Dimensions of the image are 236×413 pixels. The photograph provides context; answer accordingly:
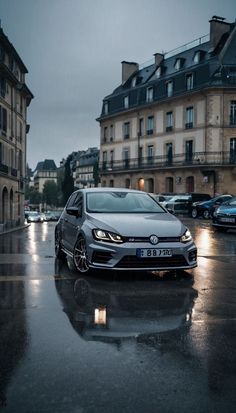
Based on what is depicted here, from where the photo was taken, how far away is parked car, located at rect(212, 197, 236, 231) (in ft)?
54.6

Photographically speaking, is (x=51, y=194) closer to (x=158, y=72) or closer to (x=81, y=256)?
(x=158, y=72)

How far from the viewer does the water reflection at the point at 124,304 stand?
4136mm

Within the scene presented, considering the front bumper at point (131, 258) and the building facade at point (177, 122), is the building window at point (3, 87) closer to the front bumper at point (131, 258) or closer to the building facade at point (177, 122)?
the building facade at point (177, 122)

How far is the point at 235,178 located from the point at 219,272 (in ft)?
123

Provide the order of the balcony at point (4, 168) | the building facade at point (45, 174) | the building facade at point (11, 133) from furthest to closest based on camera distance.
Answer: the building facade at point (45, 174) < the building facade at point (11, 133) < the balcony at point (4, 168)

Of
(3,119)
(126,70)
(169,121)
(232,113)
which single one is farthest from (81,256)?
(126,70)

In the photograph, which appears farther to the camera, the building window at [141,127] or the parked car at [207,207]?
the building window at [141,127]

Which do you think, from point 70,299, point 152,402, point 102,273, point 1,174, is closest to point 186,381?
point 152,402

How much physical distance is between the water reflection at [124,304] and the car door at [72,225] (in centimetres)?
86

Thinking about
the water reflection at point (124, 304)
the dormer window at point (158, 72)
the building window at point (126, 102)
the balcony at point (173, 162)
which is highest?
the dormer window at point (158, 72)

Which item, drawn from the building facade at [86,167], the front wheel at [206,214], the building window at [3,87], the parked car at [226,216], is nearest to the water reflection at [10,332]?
the parked car at [226,216]

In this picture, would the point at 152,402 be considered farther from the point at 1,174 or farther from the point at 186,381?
the point at 1,174

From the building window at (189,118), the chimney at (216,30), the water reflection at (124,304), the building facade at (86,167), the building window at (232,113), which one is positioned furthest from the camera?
the building facade at (86,167)

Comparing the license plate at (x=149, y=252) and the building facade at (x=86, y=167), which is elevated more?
the building facade at (x=86, y=167)
